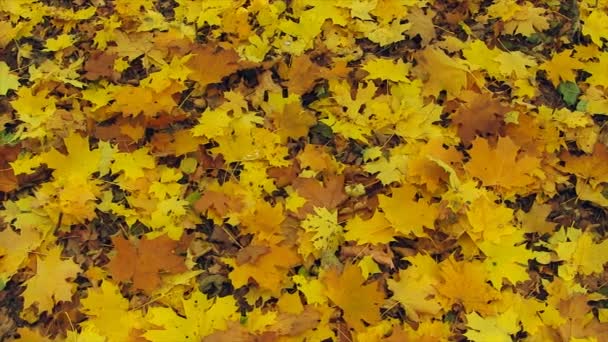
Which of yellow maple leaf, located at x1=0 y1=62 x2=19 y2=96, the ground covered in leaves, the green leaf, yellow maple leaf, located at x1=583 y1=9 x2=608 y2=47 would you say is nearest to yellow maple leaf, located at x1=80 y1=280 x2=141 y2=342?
the ground covered in leaves

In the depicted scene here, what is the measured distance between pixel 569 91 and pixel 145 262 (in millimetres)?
2096

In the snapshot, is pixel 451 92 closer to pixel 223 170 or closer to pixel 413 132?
pixel 413 132

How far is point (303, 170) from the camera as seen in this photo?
9.27 feet

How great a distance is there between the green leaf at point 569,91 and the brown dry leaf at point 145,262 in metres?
1.92

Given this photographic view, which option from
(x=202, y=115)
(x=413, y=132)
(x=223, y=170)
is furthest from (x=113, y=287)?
(x=413, y=132)

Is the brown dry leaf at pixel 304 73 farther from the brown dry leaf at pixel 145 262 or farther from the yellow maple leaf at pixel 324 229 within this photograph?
the brown dry leaf at pixel 145 262

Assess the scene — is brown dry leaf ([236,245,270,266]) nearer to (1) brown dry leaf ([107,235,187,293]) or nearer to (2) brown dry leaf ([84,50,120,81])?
(1) brown dry leaf ([107,235,187,293])

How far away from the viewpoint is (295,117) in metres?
A: 2.95

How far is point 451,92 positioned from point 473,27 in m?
0.52

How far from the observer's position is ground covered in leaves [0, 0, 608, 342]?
→ 7.99 ft

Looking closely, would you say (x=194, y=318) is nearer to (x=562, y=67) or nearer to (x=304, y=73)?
(x=304, y=73)

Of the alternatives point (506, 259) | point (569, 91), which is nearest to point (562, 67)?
point (569, 91)

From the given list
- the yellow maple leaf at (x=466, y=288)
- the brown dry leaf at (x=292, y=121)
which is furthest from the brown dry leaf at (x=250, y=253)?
the yellow maple leaf at (x=466, y=288)

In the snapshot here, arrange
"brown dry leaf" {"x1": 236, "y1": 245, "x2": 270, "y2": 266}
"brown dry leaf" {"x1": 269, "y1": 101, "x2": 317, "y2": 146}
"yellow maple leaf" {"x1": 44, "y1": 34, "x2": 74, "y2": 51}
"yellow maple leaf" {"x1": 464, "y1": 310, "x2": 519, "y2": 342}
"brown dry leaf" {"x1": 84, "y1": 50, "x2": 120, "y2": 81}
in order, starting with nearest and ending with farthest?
"yellow maple leaf" {"x1": 464, "y1": 310, "x2": 519, "y2": 342} < "brown dry leaf" {"x1": 236, "y1": 245, "x2": 270, "y2": 266} < "brown dry leaf" {"x1": 269, "y1": 101, "x2": 317, "y2": 146} < "brown dry leaf" {"x1": 84, "y1": 50, "x2": 120, "y2": 81} < "yellow maple leaf" {"x1": 44, "y1": 34, "x2": 74, "y2": 51}
